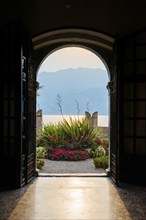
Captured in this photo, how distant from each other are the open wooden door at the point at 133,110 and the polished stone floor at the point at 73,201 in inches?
14.7

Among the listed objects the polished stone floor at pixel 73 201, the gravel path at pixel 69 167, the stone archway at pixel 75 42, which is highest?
the stone archway at pixel 75 42

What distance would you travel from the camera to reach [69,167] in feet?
25.8

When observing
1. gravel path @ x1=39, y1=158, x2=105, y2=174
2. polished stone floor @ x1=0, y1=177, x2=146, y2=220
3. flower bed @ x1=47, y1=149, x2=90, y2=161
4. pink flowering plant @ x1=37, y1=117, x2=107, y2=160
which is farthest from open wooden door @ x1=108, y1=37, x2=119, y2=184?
pink flowering plant @ x1=37, y1=117, x2=107, y2=160

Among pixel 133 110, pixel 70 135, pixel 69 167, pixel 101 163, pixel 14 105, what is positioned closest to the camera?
pixel 14 105

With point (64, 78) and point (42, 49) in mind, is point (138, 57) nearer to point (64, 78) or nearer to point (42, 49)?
point (42, 49)

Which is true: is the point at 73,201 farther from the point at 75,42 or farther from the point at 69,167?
the point at 75,42

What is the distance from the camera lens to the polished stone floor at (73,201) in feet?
12.2

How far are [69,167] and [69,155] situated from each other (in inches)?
52.0

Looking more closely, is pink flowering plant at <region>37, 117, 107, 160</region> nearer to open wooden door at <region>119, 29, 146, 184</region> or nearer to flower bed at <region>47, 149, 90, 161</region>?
flower bed at <region>47, 149, 90, 161</region>

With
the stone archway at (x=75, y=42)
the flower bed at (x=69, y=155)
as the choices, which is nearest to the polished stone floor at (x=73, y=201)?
the stone archway at (x=75, y=42)

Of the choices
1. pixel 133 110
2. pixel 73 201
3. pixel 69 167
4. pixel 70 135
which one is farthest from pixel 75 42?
pixel 70 135

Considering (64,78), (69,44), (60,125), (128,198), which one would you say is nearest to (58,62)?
(64,78)

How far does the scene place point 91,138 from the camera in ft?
33.3

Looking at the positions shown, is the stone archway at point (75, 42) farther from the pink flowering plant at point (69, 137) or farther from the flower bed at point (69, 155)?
the pink flowering plant at point (69, 137)
